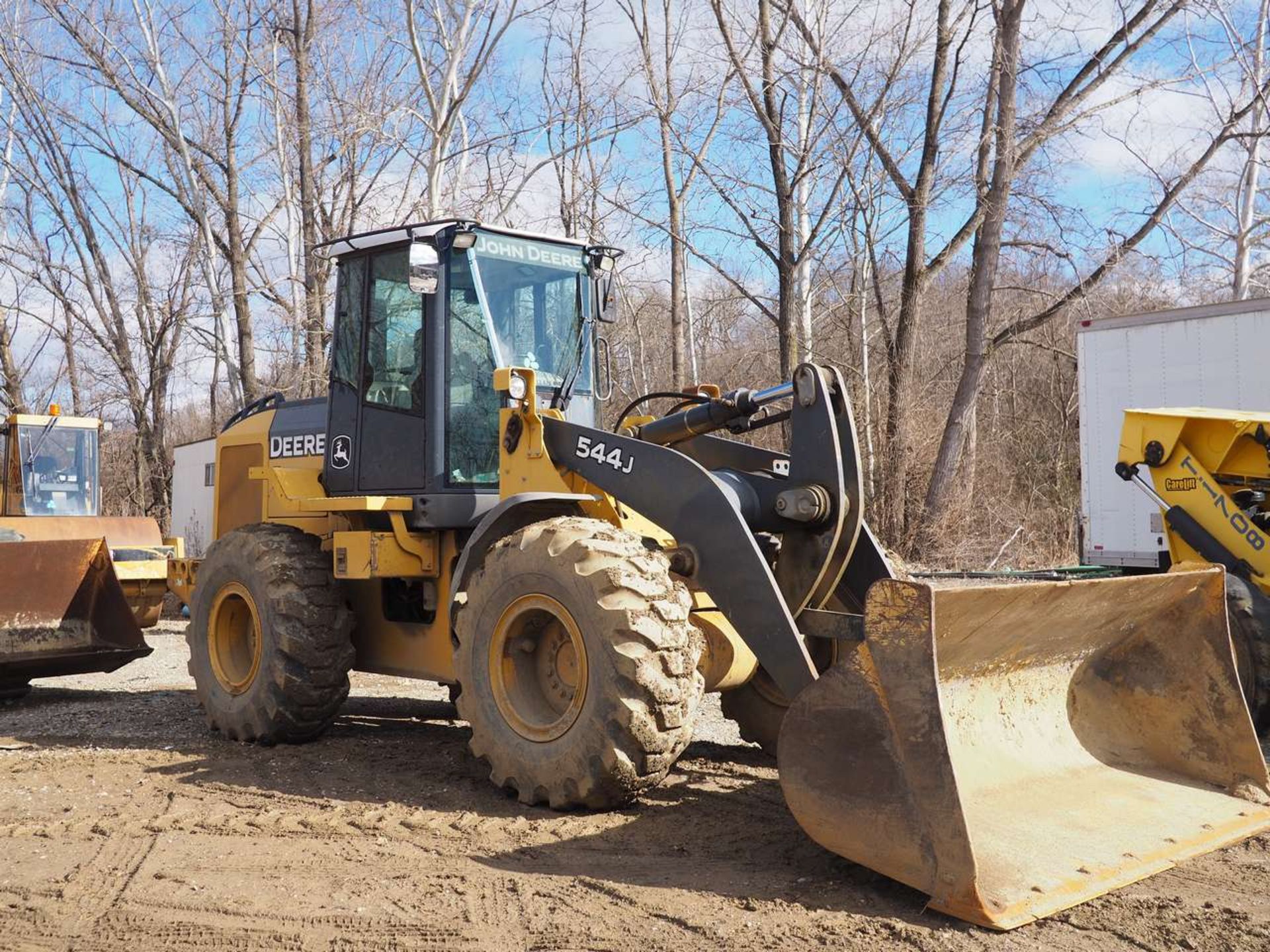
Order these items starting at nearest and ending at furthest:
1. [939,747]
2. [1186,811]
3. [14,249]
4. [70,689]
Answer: [939,747] → [1186,811] → [70,689] → [14,249]

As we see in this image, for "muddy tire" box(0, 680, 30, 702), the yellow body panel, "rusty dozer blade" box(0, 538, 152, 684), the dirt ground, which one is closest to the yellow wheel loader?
the yellow body panel

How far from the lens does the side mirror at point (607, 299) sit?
7137mm

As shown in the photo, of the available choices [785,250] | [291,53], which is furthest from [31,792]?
[291,53]

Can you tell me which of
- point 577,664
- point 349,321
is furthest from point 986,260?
point 577,664

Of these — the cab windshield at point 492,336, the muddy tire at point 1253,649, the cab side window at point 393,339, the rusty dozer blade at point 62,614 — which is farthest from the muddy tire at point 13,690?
the muddy tire at point 1253,649

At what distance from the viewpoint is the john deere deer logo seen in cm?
731

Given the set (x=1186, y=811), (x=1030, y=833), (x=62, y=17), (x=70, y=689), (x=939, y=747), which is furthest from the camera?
(x=62, y=17)

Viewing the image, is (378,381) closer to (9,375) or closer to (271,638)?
(271,638)

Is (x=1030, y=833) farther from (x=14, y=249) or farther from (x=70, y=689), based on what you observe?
(x=14, y=249)

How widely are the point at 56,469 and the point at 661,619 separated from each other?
38.9 ft

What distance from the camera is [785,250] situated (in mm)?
18094

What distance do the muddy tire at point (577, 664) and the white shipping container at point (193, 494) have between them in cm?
1434

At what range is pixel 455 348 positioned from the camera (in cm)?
668

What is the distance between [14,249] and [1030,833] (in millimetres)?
28803
